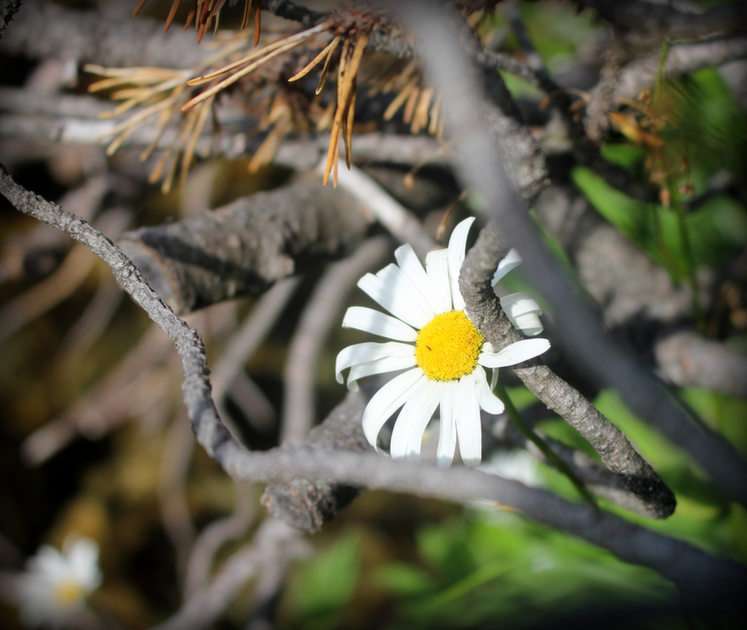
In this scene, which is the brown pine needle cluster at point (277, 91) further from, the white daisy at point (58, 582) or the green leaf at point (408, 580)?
the white daisy at point (58, 582)

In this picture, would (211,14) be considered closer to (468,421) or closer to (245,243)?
(245,243)

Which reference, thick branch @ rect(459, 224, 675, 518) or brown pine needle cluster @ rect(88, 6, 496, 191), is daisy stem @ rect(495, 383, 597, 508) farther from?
brown pine needle cluster @ rect(88, 6, 496, 191)

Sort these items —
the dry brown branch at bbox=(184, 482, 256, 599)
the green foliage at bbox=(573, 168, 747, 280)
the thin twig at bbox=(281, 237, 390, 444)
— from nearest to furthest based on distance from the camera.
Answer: the green foliage at bbox=(573, 168, 747, 280)
the thin twig at bbox=(281, 237, 390, 444)
the dry brown branch at bbox=(184, 482, 256, 599)

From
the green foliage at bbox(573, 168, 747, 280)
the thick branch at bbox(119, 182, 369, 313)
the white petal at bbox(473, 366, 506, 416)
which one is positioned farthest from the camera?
the green foliage at bbox(573, 168, 747, 280)

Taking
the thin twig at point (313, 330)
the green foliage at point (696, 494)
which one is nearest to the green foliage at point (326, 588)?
the thin twig at point (313, 330)

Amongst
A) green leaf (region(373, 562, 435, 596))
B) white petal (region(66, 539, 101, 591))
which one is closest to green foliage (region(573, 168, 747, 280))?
green leaf (region(373, 562, 435, 596))

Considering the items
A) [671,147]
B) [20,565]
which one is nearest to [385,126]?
[671,147]

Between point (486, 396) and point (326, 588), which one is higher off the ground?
point (486, 396)

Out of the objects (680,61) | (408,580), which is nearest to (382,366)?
(680,61)
